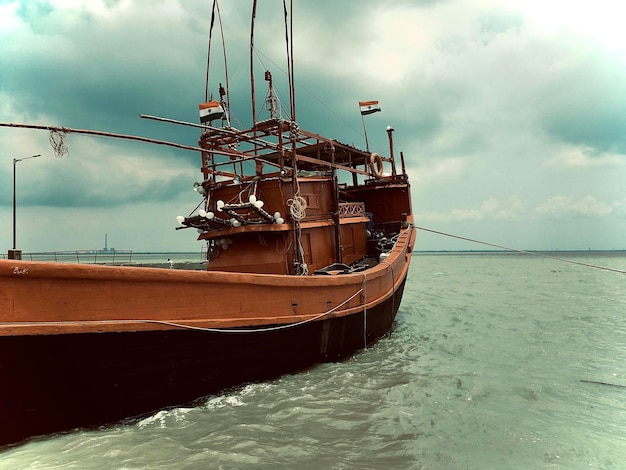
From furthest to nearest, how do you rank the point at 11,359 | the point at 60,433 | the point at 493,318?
the point at 493,318
the point at 60,433
the point at 11,359

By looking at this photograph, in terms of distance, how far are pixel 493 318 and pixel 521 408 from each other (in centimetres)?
842

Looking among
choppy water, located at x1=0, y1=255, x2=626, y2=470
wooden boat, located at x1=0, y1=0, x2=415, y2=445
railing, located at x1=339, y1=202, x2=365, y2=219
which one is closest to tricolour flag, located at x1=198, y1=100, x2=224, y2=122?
wooden boat, located at x1=0, y1=0, x2=415, y2=445

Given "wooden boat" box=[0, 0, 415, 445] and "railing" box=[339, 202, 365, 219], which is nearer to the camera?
"wooden boat" box=[0, 0, 415, 445]

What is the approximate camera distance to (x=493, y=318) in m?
13.6

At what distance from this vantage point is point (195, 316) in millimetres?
5250

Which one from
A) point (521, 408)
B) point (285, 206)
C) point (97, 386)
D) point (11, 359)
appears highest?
point (285, 206)

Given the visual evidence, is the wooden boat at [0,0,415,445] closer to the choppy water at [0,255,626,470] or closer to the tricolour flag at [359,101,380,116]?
the choppy water at [0,255,626,470]

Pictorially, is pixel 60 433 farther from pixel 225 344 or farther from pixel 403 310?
pixel 403 310

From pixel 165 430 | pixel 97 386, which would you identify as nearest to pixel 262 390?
pixel 165 430

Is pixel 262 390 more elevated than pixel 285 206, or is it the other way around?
pixel 285 206

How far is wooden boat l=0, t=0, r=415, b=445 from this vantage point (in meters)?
4.29

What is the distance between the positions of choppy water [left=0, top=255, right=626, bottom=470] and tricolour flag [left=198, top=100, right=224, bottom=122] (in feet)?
→ 20.4

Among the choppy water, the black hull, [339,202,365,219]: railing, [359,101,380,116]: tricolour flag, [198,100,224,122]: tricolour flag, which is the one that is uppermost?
[359,101,380,116]: tricolour flag

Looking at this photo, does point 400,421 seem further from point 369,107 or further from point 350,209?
point 369,107
